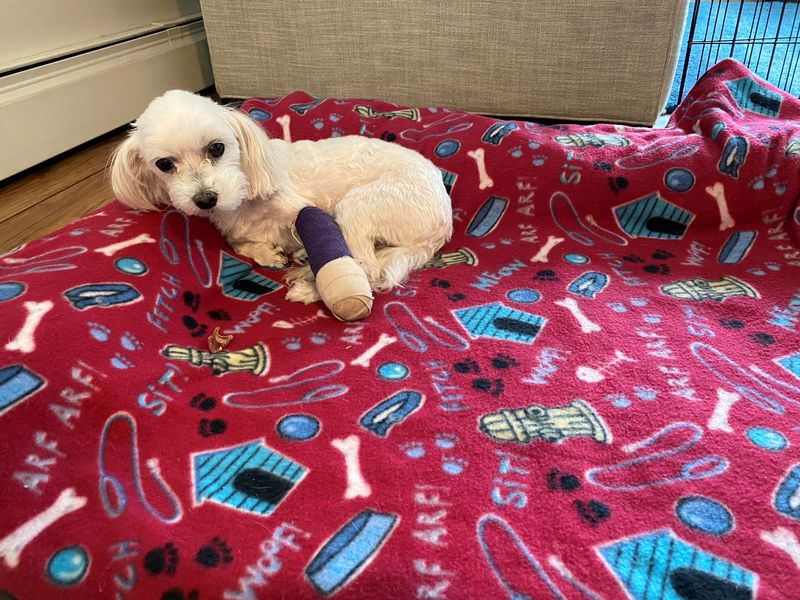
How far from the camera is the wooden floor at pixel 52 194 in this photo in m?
1.96

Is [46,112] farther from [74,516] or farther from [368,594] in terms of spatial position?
[368,594]

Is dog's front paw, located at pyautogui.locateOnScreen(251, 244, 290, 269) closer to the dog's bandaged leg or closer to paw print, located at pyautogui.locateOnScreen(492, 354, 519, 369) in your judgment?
the dog's bandaged leg

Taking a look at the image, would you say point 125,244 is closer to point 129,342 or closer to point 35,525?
point 129,342

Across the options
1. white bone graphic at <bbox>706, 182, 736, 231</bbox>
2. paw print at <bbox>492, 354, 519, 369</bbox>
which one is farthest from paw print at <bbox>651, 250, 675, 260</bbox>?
paw print at <bbox>492, 354, 519, 369</bbox>

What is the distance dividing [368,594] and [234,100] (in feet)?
7.86

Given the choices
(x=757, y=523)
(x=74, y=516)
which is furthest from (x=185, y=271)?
(x=757, y=523)

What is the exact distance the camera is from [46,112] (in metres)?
2.37

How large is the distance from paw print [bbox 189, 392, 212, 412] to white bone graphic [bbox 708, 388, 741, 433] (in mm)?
889

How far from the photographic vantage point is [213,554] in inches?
34.4

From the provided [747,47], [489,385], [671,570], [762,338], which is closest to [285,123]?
[489,385]

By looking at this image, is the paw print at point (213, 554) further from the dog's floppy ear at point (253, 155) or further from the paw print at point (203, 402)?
the dog's floppy ear at point (253, 155)

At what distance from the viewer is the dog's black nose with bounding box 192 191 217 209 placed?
1388mm

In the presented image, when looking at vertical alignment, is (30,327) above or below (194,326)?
above

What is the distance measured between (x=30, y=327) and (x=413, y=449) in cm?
73
